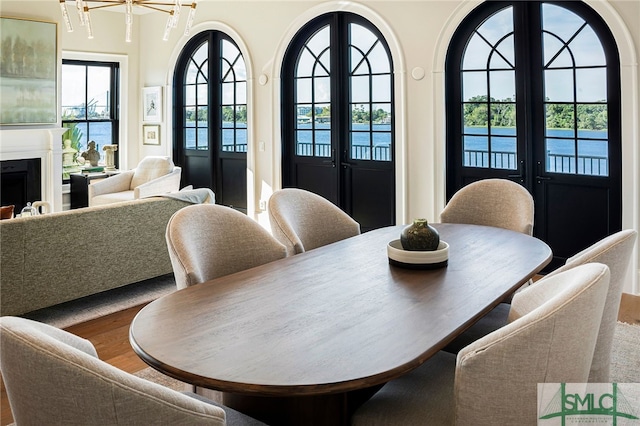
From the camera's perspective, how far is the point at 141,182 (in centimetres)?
648

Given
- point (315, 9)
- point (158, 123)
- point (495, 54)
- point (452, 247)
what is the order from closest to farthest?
point (452, 247) < point (495, 54) < point (315, 9) < point (158, 123)

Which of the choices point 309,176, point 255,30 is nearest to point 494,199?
point 309,176

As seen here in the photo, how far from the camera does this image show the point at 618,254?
1831mm

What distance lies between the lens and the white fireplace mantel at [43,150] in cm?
592

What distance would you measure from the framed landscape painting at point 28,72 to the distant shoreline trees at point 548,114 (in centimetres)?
467

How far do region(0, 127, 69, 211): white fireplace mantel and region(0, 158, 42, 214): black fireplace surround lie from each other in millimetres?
52

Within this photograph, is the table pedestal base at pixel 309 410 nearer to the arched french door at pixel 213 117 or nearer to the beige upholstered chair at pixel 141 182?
the beige upholstered chair at pixel 141 182

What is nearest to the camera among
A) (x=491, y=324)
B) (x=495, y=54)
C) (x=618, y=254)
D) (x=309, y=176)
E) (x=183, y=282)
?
(x=618, y=254)

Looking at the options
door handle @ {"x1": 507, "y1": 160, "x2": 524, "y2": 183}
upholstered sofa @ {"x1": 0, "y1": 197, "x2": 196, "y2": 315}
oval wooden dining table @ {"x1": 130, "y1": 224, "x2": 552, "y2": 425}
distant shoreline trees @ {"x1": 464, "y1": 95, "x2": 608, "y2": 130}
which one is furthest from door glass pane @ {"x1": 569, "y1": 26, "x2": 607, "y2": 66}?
upholstered sofa @ {"x1": 0, "y1": 197, "x2": 196, "y2": 315}

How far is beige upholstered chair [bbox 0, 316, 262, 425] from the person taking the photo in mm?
1071

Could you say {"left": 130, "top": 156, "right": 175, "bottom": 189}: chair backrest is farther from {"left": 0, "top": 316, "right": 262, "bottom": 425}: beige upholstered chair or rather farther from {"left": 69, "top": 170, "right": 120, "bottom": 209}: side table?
{"left": 0, "top": 316, "right": 262, "bottom": 425}: beige upholstered chair

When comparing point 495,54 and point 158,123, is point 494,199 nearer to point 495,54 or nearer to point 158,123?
point 495,54

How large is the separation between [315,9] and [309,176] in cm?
169

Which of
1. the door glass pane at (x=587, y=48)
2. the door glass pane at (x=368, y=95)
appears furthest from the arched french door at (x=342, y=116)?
the door glass pane at (x=587, y=48)
